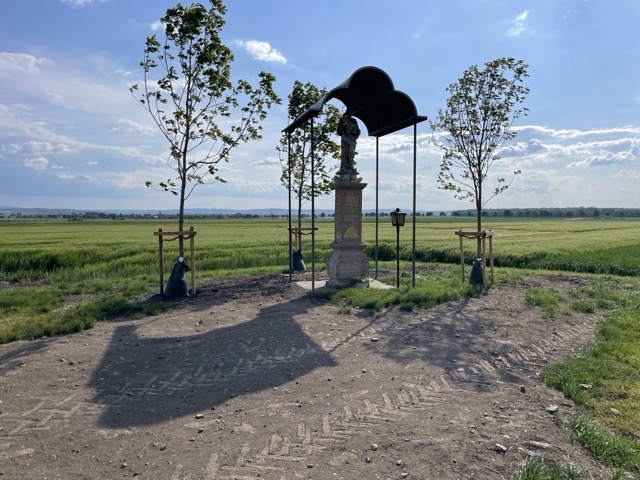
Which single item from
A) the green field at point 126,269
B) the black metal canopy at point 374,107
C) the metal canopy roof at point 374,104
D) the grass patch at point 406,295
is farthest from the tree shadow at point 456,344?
the metal canopy roof at point 374,104

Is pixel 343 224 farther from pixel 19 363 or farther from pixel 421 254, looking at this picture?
pixel 421 254

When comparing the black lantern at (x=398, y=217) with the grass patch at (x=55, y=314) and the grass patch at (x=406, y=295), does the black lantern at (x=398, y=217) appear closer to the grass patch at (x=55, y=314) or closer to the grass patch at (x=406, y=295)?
the grass patch at (x=406, y=295)

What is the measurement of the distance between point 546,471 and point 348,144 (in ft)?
35.2

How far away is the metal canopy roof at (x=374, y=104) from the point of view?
12.0 metres

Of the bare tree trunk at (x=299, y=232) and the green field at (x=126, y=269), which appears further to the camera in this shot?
the bare tree trunk at (x=299, y=232)

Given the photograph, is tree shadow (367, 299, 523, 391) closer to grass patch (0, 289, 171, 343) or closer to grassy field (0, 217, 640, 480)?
grassy field (0, 217, 640, 480)

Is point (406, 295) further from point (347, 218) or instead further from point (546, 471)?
point (546, 471)

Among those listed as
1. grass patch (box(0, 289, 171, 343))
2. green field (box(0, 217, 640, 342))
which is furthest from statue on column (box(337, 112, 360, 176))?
grass patch (box(0, 289, 171, 343))

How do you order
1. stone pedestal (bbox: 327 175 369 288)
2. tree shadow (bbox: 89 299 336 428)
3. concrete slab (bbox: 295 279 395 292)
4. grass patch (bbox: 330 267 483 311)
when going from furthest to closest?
stone pedestal (bbox: 327 175 369 288) < concrete slab (bbox: 295 279 395 292) < grass patch (bbox: 330 267 483 311) < tree shadow (bbox: 89 299 336 428)

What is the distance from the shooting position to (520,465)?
4219 millimetres

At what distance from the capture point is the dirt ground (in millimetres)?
4316

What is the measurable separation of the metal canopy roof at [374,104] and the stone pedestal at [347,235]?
2086 mm

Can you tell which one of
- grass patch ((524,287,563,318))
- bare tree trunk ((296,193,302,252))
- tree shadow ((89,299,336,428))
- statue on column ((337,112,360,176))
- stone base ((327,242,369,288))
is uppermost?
statue on column ((337,112,360,176))

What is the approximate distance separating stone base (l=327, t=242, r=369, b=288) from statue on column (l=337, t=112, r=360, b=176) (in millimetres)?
2048
